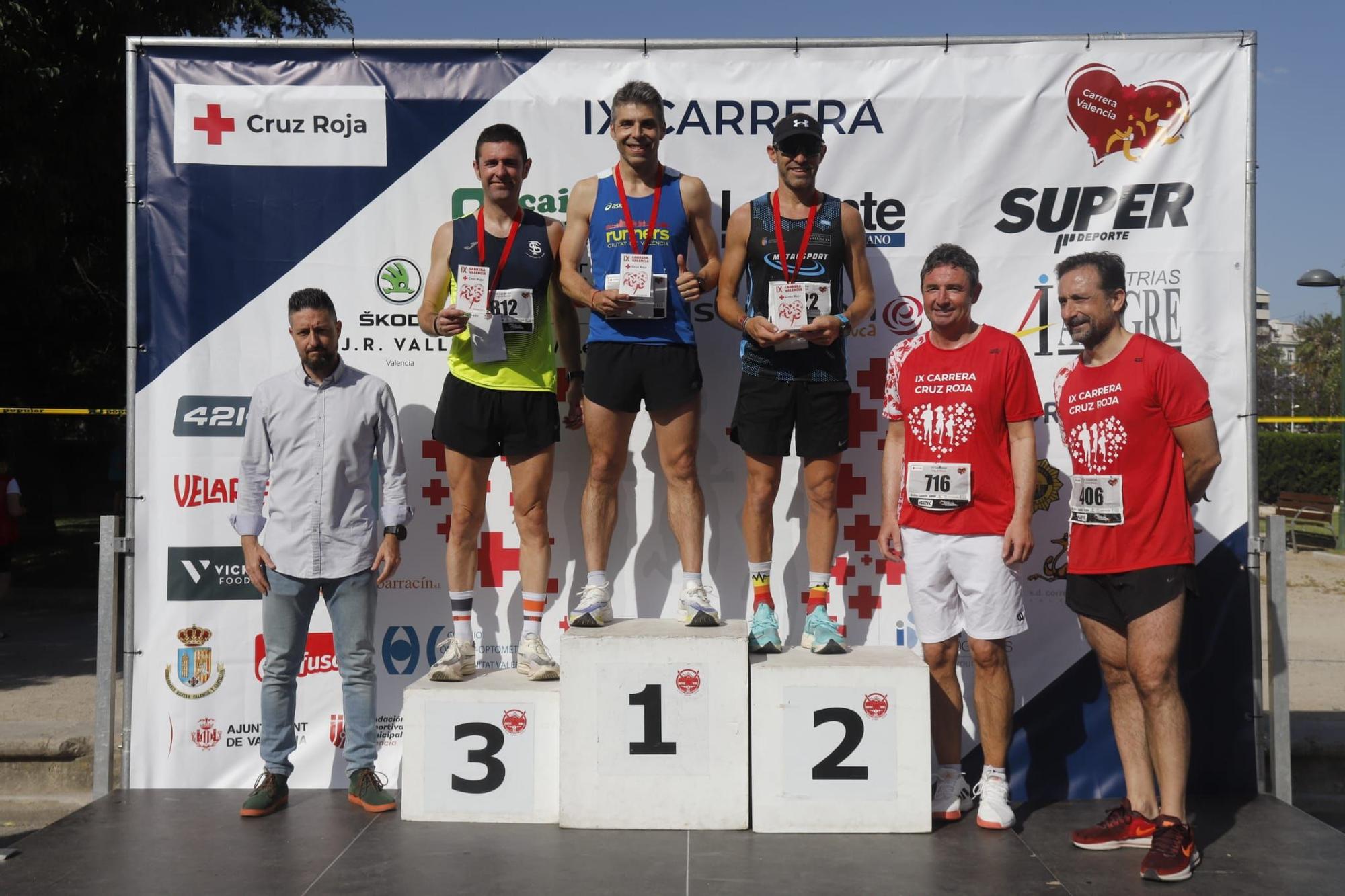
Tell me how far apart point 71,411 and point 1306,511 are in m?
15.1

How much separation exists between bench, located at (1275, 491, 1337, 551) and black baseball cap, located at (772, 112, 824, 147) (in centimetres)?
1328

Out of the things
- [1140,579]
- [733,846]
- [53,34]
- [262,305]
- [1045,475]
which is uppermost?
[53,34]

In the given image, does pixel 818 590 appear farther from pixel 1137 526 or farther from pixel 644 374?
pixel 1137 526

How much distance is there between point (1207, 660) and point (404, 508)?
322cm

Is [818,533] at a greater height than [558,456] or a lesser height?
lesser

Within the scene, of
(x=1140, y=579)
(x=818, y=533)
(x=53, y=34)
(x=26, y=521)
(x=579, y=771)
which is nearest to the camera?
(x=1140, y=579)

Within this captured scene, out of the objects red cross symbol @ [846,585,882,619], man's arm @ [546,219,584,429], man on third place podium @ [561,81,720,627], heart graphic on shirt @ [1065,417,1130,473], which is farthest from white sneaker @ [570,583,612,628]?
heart graphic on shirt @ [1065,417,1130,473]

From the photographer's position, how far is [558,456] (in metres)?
4.86

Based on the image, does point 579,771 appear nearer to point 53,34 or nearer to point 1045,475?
point 1045,475

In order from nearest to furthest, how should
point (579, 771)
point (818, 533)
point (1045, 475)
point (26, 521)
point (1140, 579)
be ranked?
point (1140, 579)
point (579, 771)
point (818, 533)
point (1045, 475)
point (26, 521)

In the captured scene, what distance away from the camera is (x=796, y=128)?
14.1ft

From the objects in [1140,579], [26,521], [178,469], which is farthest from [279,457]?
[26,521]

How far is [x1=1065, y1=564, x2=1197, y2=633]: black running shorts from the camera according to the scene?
3.68 m

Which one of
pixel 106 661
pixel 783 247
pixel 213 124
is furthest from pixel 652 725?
pixel 213 124
